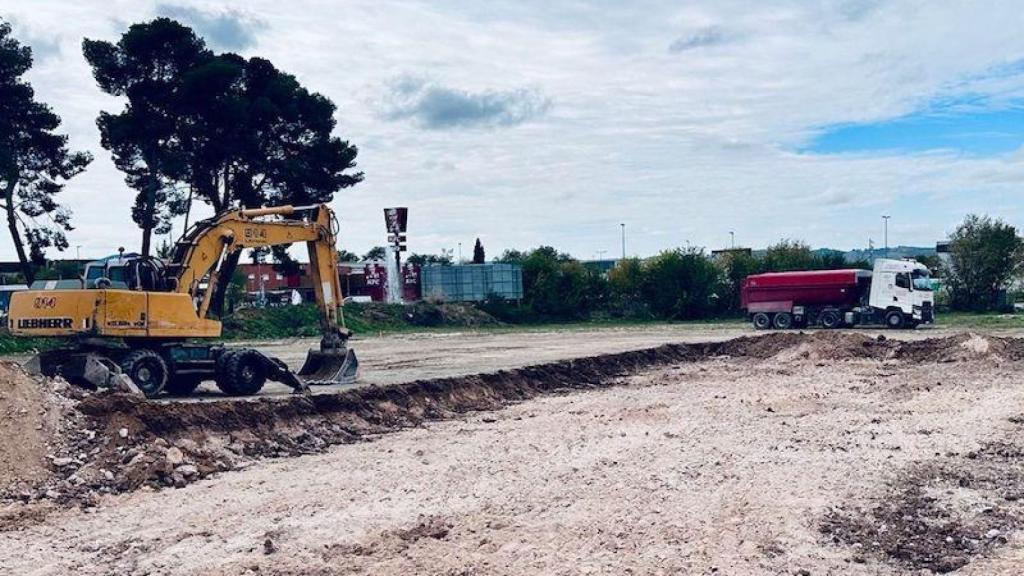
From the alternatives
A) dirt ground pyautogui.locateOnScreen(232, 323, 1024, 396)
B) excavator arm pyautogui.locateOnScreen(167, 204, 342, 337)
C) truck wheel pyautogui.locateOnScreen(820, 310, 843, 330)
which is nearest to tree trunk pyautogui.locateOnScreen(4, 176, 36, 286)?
dirt ground pyautogui.locateOnScreen(232, 323, 1024, 396)

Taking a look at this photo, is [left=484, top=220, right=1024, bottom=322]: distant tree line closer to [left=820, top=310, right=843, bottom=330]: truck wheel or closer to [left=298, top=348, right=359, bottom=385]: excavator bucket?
[left=820, top=310, right=843, bottom=330]: truck wheel

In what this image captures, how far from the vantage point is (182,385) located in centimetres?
1927

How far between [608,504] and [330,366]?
11.6 metres

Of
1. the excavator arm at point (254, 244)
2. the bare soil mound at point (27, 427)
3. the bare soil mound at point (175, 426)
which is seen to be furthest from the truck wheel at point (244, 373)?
the bare soil mound at point (27, 427)

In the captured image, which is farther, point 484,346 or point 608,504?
point 484,346

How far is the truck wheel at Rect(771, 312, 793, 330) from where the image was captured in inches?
1604

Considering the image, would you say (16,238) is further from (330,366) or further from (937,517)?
(937,517)

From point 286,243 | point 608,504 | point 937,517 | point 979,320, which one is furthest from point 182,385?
point 979,320

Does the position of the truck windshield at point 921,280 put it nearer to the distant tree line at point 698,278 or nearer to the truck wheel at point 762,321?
the truck wheel at point 762,321

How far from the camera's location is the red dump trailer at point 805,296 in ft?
130

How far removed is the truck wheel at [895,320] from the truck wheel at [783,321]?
3.59 meters

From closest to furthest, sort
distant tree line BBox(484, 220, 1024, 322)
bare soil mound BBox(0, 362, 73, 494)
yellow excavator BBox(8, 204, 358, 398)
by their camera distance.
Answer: bare soil mound BBox(0, 362, 73, 494)
yellow excavator BBox(8, 204, 358, 398)
distant tree line BBox(484, 220, 1024, 322)

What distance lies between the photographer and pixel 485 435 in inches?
614

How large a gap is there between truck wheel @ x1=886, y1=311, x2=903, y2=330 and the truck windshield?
115 centimetres
